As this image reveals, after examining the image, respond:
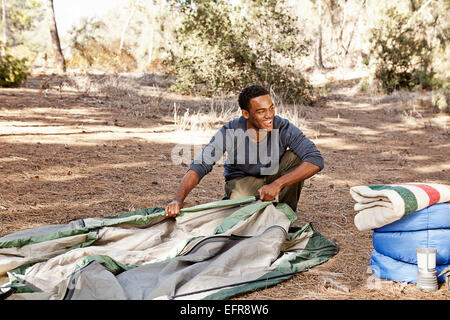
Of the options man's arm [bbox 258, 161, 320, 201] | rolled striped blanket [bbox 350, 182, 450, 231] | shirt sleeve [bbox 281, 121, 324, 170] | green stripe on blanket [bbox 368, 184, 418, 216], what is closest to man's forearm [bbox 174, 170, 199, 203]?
man's arm [bbox 258, 161, 320, 201]

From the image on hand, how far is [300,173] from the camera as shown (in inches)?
133

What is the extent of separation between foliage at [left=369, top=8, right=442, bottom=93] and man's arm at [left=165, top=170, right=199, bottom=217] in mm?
10120

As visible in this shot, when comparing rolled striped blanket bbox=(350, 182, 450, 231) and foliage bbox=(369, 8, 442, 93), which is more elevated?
foliage bbox=(369, 8, 442, 93)

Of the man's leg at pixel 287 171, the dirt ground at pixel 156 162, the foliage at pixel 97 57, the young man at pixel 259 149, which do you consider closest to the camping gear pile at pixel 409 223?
the dirt ground at pixel 156 162

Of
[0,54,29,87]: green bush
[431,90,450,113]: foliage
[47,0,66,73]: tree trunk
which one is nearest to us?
[0,54,29,87]: green bush

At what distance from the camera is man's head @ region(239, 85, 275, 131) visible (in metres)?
3.51

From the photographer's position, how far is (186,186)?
3283 mm

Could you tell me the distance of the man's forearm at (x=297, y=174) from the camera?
11.0ft

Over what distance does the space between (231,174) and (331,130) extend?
5.08 meters

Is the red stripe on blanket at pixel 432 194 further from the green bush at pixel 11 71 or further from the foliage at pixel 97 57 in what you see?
the foliage at pixel 97 57

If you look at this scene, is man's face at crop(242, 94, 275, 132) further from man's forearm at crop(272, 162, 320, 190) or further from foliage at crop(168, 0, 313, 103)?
foliage at crop(168, 0, 313, 103)

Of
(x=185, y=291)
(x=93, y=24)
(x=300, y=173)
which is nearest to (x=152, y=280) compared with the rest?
(x=185, y=291)

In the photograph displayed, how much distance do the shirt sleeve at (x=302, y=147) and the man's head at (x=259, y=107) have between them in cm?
17

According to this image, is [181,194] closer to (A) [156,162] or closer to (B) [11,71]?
(A) [156,162]
